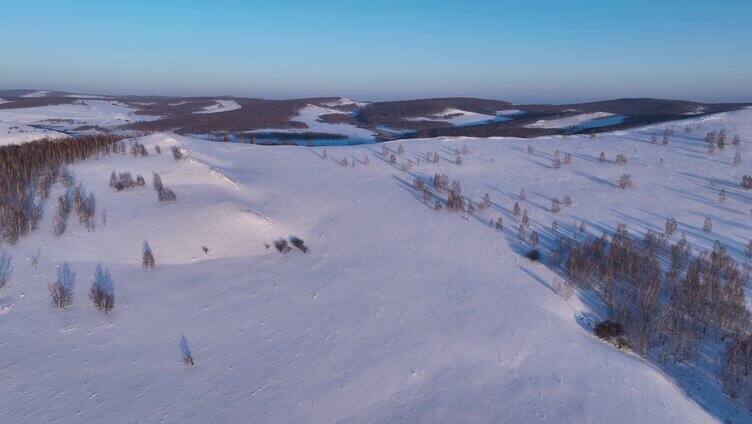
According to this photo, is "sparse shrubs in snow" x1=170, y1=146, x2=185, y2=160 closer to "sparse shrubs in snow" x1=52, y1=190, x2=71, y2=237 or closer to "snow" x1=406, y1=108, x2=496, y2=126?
"sparse shrubs in snow" x1=52, y1=190, x2=71, y2=237

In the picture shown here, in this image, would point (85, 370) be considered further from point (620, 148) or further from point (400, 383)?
point (620, 148)

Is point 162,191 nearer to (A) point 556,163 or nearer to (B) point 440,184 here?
(B) point 440,184

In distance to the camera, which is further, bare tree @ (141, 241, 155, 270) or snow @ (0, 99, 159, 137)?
snow @ (0, 99, 159, 137)

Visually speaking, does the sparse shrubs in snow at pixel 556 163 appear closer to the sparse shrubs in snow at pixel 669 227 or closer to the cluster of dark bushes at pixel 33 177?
the sparse shrubs in snow at pixel 669 227

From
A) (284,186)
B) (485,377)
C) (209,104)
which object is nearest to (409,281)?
(485,377)

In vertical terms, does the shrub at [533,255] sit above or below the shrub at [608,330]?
above

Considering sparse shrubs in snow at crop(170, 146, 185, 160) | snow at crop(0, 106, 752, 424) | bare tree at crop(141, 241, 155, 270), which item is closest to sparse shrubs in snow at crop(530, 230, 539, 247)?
snow at crop(0, 106, 752, 424)

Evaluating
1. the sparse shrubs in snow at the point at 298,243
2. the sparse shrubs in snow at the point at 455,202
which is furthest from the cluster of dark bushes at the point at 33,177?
the sparse shrubs in snow at the point at 455,202
